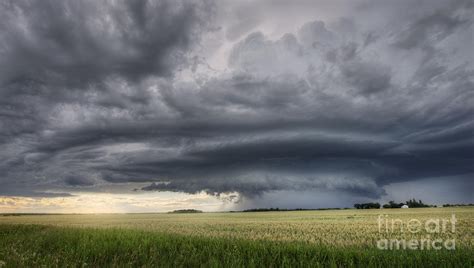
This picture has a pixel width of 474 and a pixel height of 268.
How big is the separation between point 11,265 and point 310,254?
707 centimetres

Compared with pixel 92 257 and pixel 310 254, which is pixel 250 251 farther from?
pixel 92 257

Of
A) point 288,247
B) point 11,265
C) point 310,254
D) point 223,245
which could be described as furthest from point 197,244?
point 11,265

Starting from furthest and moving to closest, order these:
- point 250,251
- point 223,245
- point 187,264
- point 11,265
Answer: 1. point 223,245
2. point 250,251
3. point 187,264
4. point 11,265

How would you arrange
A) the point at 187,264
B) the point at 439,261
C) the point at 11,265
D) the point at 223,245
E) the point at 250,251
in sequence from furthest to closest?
the point at 223,245
the point at 250,251
the point at 187,264
the point at 439,261
the point at 11,265

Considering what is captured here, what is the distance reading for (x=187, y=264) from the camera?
9.02 m

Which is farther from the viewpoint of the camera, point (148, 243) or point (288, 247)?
point (148, 243)

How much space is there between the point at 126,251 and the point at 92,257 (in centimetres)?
97

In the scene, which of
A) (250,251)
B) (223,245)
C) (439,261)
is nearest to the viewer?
(439,261)

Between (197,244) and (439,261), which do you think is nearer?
(439,261)

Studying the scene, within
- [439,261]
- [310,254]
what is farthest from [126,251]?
[439,261]

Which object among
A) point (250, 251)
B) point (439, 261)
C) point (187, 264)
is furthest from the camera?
point (250, 251)

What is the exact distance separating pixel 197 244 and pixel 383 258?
6054 millimetres

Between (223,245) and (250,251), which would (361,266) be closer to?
(250,251)

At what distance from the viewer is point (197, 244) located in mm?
12047
